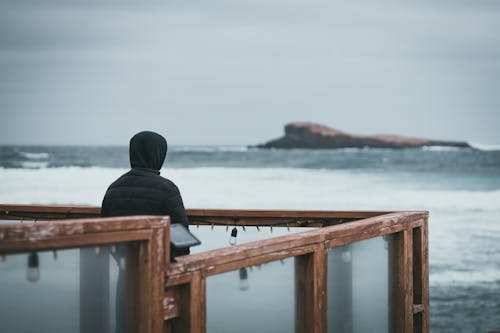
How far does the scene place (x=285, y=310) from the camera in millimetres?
2955

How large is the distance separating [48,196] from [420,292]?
1182 inches

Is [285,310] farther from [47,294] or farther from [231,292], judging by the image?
[47,294]

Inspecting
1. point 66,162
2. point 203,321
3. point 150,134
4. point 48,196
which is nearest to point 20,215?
point 150,134

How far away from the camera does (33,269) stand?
1.97 m

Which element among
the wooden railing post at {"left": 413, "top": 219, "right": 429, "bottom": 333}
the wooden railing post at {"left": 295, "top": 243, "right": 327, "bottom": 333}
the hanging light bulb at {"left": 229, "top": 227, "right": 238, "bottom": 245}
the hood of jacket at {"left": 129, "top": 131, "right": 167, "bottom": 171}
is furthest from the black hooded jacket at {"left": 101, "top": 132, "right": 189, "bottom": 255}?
the wooden railing post at {"left": 413, "top": 219, "right": 429, "bottom": 333}

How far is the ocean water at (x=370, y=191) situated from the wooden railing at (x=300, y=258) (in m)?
6.64

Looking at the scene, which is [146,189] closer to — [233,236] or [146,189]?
[146,189]

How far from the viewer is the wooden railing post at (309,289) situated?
9.74 feet

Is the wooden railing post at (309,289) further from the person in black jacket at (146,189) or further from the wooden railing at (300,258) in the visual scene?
the person in black jacket at (146,189)

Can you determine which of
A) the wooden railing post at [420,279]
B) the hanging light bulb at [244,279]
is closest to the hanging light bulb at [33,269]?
the hanging light bulb at [244,279]

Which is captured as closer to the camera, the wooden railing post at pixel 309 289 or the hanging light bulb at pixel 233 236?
the wooden railing post at pixel 309 289

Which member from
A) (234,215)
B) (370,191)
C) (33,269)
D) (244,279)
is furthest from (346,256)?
(370,191)

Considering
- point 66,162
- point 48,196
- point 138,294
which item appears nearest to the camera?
point 138,294

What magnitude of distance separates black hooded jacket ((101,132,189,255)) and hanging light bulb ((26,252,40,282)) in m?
1.40
